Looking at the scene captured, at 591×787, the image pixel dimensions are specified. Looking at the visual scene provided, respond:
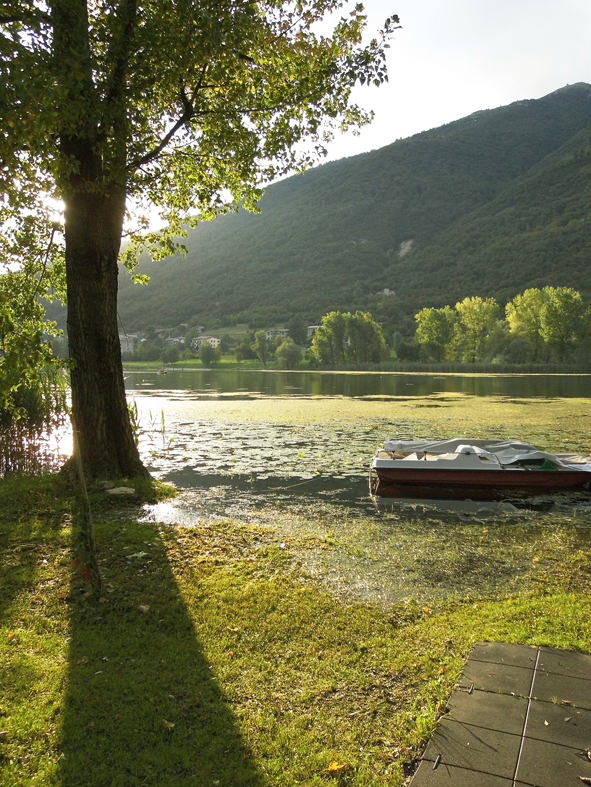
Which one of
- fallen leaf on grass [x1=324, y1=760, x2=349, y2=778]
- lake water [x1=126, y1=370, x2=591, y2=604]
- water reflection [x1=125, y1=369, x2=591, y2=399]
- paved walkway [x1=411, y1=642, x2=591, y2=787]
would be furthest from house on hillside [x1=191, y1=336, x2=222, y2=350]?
fallen leaf on grass [x1=324, y1=760, x2=349, y2=778]

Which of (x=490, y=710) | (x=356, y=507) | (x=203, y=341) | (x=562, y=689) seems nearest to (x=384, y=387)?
(x=356, y=507)

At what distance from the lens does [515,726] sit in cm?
339

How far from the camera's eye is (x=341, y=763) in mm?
3211

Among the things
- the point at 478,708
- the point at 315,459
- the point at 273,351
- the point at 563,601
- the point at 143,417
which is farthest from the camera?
the point at 273,351

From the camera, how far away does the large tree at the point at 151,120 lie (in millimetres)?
7930

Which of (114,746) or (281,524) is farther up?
(114,746)

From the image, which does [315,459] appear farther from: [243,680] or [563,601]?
[243,680]

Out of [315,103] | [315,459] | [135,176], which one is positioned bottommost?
[315,459]

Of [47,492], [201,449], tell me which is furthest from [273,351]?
[47,492]

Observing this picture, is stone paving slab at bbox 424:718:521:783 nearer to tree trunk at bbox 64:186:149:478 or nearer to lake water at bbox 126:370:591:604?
lake water at bbox 126:370:591:604

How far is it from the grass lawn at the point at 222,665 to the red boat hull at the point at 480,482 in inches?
203

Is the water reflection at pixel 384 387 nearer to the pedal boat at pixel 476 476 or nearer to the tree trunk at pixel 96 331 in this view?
the pedal boat at pixel 476 476

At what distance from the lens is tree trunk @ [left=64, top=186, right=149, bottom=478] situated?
970 centimetres

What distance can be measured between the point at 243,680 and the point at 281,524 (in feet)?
17.9
